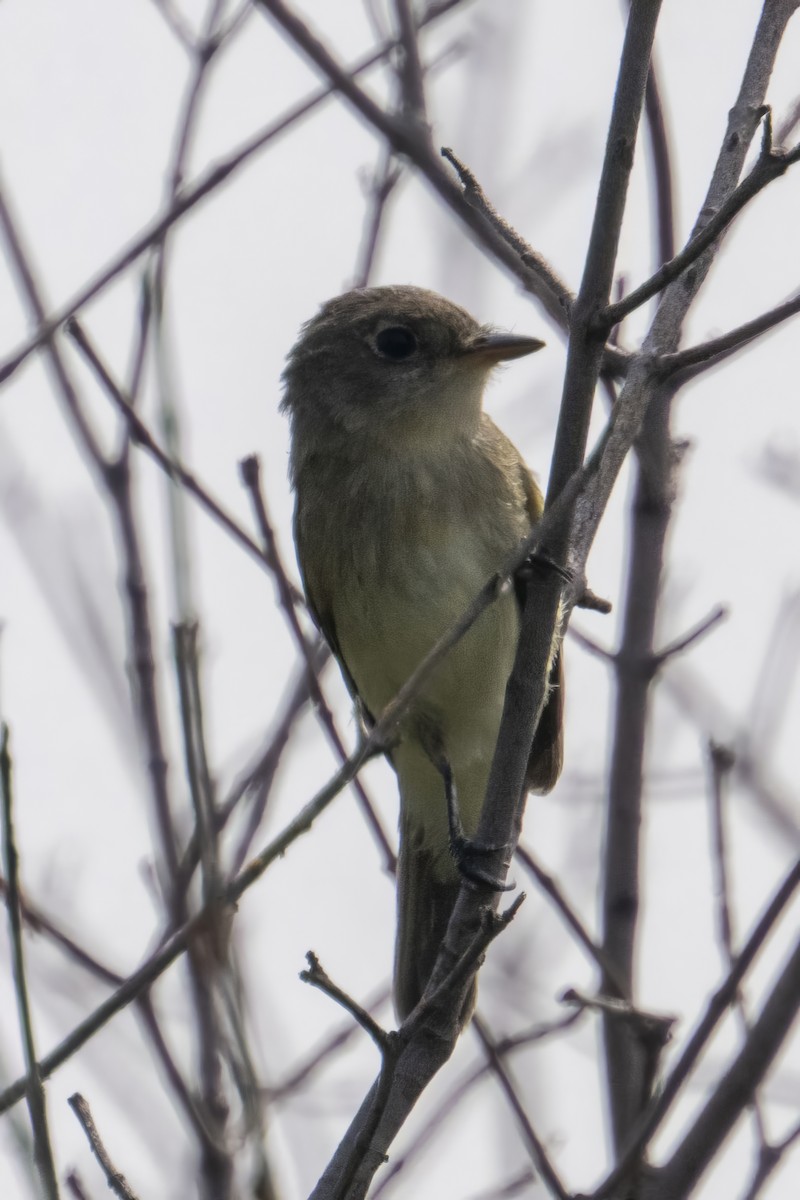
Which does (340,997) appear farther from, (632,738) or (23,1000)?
(632,738)

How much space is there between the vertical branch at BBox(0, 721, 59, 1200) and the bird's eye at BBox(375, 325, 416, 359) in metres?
3.91

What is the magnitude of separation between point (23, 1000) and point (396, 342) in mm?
4325

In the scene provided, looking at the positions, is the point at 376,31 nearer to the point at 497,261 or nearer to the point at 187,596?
the point at 497,261

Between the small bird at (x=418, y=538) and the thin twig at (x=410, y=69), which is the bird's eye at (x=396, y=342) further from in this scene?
the thin twig at (x=410, y=69)

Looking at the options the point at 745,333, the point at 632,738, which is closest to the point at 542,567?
the point at 745,333

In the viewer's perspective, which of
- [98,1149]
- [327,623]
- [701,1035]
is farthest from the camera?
[327,623]

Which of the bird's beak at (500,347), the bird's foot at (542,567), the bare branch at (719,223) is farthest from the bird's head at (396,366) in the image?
the bare branch at (719,223)

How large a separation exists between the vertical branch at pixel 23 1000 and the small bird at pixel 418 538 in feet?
9.42

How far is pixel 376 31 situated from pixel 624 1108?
4.16 metres

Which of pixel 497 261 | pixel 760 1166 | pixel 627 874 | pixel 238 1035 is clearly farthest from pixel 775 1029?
pixel 497 261

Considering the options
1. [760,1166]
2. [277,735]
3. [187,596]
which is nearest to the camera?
[187,596]

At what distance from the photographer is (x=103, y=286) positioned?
4895 mm

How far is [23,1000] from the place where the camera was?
2.67 metres

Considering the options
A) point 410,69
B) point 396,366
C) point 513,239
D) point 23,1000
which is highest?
point 410,69
